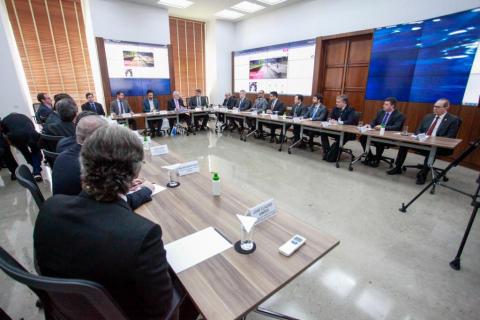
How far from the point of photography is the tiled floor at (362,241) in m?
1.64

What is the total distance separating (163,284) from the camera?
817 mm

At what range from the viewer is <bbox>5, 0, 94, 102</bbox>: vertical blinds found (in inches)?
238

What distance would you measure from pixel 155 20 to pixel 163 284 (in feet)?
27.5

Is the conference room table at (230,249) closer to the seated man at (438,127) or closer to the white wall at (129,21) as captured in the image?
the seated man at (438,127)

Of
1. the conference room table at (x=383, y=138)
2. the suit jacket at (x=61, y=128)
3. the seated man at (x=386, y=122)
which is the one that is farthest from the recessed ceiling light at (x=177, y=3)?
the seated man at (x=386, y=122)

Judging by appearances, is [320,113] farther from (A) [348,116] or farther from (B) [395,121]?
(B) [395,121]

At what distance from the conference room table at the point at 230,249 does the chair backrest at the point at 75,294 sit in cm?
30

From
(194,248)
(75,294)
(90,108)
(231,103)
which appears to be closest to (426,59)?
(231,103)

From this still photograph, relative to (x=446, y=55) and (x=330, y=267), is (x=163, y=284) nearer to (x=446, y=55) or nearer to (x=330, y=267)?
(x=330, y=267)

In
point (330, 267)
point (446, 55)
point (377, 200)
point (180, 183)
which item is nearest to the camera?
point (180, 183)

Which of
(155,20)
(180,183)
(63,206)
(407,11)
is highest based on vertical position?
(155,20)

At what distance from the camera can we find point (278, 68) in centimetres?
761

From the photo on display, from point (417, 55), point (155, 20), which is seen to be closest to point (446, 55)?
point (417, 55)

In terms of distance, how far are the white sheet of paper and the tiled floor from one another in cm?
74
